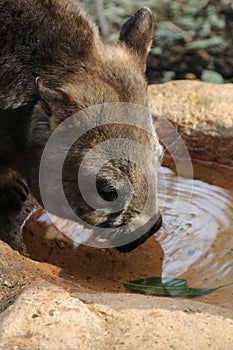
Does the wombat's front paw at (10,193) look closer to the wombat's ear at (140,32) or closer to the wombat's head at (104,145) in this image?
the wombat's head at (104,145)

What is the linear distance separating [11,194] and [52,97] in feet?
5.99

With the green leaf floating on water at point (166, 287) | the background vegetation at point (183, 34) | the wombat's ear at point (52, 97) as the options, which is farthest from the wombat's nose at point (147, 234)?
the background vegetation at point (183, 34)

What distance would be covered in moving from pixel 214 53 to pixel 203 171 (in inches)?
127

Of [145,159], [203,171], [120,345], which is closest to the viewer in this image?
[120,345]

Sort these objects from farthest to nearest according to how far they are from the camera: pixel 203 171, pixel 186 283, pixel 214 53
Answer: pixel 214 53, pixel 203 171, pixel 186 283

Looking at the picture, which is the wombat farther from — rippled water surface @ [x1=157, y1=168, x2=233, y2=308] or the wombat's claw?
the wombat's claw

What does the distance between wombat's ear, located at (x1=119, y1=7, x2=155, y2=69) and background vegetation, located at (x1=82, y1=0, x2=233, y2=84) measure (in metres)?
3.85

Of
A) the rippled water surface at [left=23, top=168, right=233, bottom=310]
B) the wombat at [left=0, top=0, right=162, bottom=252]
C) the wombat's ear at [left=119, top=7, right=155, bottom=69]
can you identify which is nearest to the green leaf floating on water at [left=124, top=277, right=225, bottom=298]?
the rippled water surface at [left=23, top=168, right=233, bottom=310]

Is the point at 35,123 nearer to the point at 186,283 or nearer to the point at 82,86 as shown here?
the point at 82,86

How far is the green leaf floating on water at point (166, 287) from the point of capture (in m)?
5.20

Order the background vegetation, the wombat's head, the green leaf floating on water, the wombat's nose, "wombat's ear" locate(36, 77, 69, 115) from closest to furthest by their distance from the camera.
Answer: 1. "wombat's ear" locate(36, 77, 69, 115)
2. the wombat's head
3. the wombat's nose
4. the green leaf floating on water
5. the background vegetation

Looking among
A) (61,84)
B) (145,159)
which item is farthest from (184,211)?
(61,84)

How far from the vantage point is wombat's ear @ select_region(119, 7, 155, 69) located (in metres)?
5.52

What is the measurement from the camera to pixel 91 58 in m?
5.16
